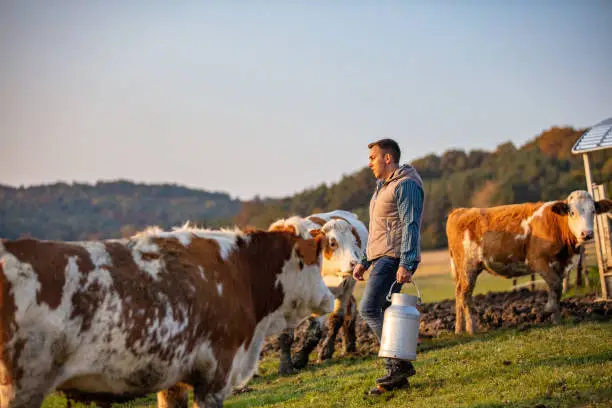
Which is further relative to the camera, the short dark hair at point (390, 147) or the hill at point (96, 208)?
the hill at point (96, 208)

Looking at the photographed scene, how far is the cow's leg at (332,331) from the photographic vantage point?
13.4 m

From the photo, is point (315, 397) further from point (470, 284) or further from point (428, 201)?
point (428, 201)

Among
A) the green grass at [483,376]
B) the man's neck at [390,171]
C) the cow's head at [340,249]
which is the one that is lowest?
the green grass at [483,376]

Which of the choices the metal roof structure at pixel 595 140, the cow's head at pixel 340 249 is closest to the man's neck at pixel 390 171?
the cow's head at pixel 340 249

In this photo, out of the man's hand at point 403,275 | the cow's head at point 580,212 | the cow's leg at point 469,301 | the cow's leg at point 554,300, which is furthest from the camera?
the cow's head at point 580,212

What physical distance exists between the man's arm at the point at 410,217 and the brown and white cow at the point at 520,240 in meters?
6.63

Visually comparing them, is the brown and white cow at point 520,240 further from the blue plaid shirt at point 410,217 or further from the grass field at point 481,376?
the blue plaid shirt at point 410,217

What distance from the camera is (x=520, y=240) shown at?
14.8 meters

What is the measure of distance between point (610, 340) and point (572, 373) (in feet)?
8.24

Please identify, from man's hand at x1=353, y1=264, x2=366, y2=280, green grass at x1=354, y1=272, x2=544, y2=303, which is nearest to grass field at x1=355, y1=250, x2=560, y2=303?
green grass at x1=354, y1=272, x2=544, y2=303

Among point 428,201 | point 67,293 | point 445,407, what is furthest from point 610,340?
point 428,201

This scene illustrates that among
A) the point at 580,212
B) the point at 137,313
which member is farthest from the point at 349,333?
the point at 137,313

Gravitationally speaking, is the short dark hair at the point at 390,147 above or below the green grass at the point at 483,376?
above

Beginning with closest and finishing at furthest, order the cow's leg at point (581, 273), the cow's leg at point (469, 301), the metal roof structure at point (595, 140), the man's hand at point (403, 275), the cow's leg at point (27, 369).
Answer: the cow's leg at point (27, 369) < the man's hand at point (403, 275) < the cow's leg at point (469, 301) < the metal roof structure at point (595, 140) < the cow's leg at point (581, 273)
